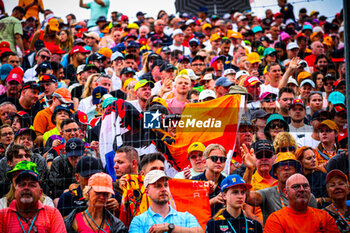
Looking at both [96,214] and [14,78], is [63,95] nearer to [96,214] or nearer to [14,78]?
[14,78]

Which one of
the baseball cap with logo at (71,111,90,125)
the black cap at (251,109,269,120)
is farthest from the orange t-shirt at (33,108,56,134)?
the black cap at (251,109,269,120)

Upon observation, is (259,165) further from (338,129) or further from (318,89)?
(318,89)

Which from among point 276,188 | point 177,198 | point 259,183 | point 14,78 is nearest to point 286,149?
point 259,183

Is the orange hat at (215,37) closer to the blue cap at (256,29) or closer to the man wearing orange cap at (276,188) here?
the blue cap at (256,29)

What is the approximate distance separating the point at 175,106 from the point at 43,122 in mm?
1703

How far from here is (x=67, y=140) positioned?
23.4 ft

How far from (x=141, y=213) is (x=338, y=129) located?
10.5 ft

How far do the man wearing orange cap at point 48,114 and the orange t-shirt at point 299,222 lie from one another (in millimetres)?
3377

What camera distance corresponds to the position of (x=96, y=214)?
229 inches

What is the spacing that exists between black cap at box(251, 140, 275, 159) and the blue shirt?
128cm

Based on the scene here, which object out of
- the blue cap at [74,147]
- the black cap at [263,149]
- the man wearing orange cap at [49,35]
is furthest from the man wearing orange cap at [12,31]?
the black cap at [263,149]

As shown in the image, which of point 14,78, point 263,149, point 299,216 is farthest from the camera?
point 14,78

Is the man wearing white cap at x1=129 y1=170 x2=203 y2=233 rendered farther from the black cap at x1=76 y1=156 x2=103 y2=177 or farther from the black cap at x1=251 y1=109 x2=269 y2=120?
the black cap at x1=251 y1=109 x2=269 y2=120

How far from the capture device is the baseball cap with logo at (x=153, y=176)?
5992mm
